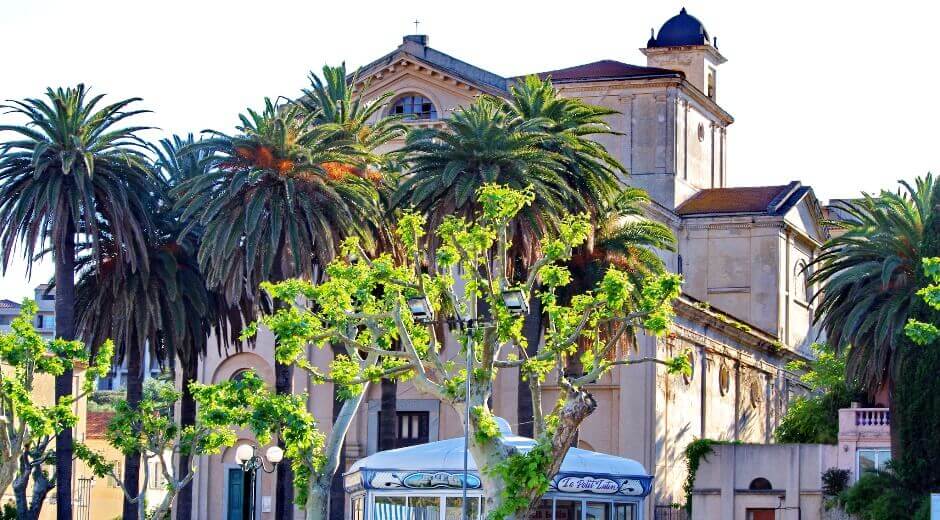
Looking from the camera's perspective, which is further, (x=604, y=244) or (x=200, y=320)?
(x=200, y=320)

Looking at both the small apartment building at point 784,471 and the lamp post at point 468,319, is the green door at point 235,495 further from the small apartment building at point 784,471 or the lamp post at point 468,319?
the lamp post at point 468,319

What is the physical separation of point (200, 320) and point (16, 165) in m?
8.10

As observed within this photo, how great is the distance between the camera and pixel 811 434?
68188mm

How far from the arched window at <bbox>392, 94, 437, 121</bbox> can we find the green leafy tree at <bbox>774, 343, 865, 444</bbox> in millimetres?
17809

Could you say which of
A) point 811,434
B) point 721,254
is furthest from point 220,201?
point 721,254

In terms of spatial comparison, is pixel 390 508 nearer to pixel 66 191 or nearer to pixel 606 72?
pixel 66 191

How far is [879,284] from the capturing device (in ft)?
189

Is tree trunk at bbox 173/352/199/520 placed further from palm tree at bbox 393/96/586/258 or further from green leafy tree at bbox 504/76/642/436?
green leafy tree at bbox 504/76/642/436

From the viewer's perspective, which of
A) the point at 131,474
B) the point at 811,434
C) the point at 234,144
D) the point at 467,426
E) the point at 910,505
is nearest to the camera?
the point at 467,426

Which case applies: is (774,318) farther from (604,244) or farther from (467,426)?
→ (467,426)

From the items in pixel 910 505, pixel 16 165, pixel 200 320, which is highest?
pixel 16 165

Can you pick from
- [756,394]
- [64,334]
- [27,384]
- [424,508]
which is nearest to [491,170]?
[424,508]

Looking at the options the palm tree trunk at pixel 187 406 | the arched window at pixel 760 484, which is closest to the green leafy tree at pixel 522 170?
the arched window at pixel 760 484

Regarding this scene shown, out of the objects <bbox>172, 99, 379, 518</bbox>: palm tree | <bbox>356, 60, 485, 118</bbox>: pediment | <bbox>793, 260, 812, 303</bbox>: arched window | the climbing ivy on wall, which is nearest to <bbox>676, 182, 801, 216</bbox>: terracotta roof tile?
<bbox>793, 260, 812, 303</bbox>: arched window
